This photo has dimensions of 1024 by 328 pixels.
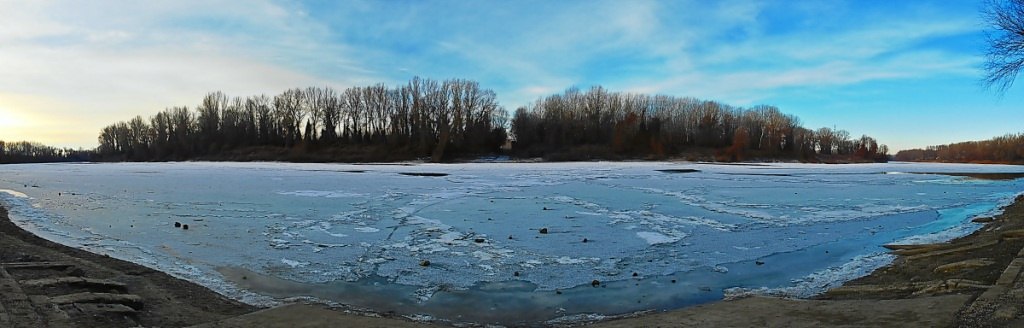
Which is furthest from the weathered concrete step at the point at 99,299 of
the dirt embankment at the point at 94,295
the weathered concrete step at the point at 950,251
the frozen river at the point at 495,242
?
the weathered concrete step at the point at 950,251

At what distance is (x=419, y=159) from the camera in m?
59.6

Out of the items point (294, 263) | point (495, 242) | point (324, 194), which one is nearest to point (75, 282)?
point (294, 263)

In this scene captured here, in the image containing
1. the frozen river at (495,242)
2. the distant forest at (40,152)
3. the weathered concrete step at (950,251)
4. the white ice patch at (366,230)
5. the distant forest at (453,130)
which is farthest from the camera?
the distant forest at (40,152)

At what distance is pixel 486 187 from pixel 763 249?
37.2 feet

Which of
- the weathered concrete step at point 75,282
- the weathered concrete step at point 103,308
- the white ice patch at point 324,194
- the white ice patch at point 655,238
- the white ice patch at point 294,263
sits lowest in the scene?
the white ice patch at point 294,263

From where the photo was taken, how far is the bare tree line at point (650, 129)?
223 feet

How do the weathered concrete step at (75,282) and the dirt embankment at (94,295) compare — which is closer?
the dirt embankment at (94,295)

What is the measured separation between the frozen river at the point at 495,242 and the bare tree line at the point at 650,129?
48.1m

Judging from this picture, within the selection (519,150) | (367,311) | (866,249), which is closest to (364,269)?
(367,311)

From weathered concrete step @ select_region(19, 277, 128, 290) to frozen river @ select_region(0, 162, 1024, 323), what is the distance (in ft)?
3.14

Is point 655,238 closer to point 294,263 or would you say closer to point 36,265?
point 294,263

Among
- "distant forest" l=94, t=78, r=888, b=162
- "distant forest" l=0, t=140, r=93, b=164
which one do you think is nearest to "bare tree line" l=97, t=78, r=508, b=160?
"distant forest" l=94, t=78, r=888, b=162

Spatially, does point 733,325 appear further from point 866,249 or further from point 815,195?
point 815,195

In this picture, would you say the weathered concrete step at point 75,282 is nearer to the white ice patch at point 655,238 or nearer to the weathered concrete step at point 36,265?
the weathered concrete step at point 36,265
